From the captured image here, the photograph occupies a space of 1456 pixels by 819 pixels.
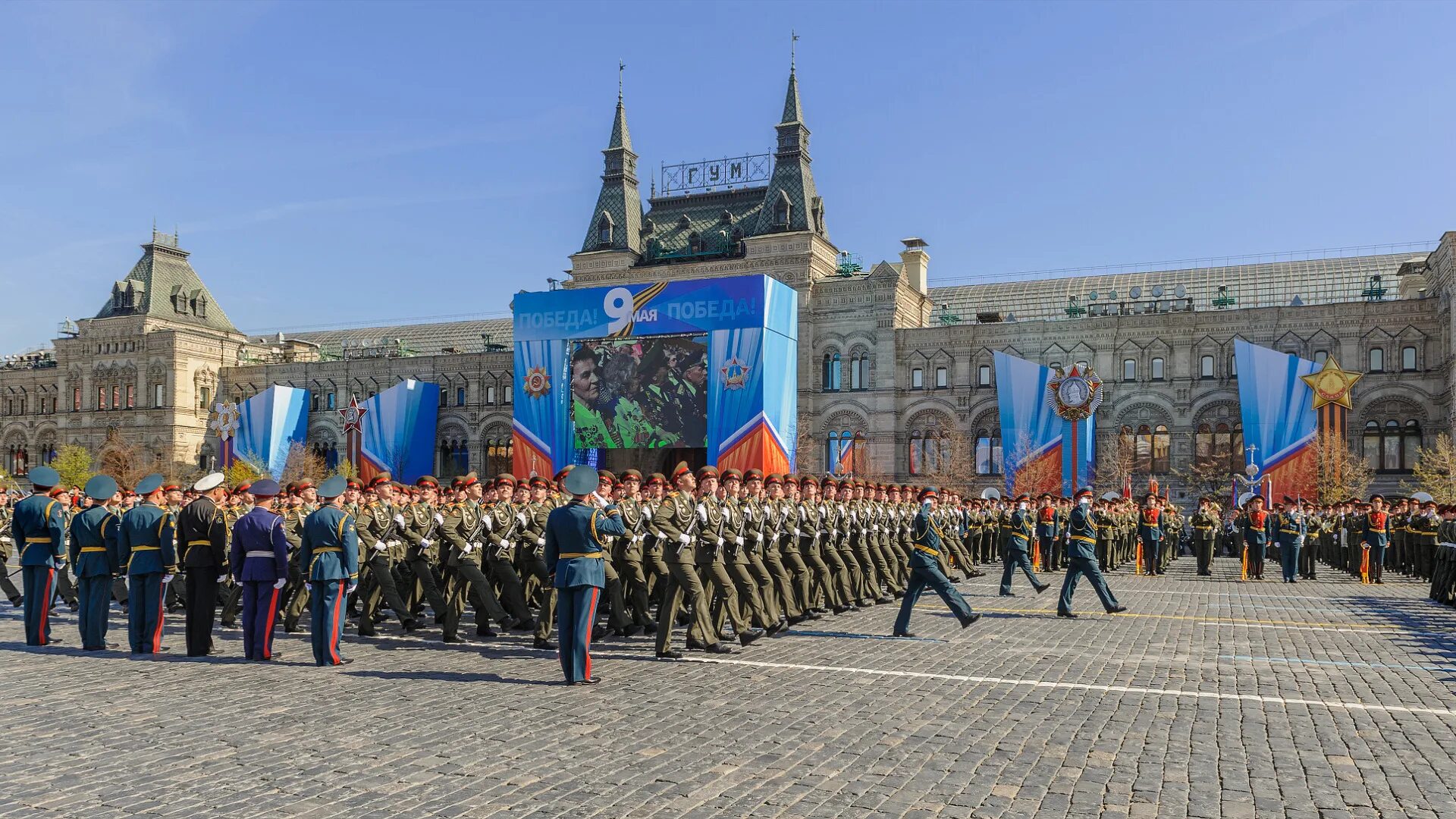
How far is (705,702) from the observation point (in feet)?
29.8

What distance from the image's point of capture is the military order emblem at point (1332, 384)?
145ft

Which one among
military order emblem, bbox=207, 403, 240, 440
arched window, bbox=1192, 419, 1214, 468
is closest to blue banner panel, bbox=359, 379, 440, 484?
military order emblem, bbox=207, 403, 240, 440

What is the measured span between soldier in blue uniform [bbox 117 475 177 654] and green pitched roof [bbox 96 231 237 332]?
6153cm

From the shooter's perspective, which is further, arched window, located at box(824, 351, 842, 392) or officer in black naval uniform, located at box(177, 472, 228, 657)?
arched window, located at box(824, 351, 842, 392)

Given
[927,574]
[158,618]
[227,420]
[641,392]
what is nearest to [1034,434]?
[641,392]

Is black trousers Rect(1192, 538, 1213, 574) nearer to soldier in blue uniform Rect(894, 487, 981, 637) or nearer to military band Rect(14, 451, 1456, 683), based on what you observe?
military band Rect(14, 451, 1456, 683)

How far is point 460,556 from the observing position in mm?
13344

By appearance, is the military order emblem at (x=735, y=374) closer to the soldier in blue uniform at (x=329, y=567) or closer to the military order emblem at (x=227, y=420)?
the military order emblem at (x=227, y=420)

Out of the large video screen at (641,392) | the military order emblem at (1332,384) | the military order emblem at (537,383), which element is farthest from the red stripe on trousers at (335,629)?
the military order emblem at (1332,384)

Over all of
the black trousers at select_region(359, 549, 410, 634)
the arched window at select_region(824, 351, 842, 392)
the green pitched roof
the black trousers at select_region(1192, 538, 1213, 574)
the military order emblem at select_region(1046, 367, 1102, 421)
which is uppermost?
the green pitched roof

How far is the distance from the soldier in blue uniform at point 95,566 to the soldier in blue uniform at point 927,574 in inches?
345

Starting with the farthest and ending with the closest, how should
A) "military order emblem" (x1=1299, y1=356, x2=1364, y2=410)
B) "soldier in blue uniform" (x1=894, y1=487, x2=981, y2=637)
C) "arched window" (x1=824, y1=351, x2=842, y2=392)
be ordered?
"arched window" (x1=824, y1=351, x2=842, y2=392)
"military order emblem" (x1=1299, y1=356, x2=1364, y2=410)
"soldier in blue uniform" (x1=894, y1=487, x2=981, y2=637)

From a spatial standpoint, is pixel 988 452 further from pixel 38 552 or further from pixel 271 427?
pixel 38 552

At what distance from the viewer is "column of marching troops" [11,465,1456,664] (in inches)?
463
